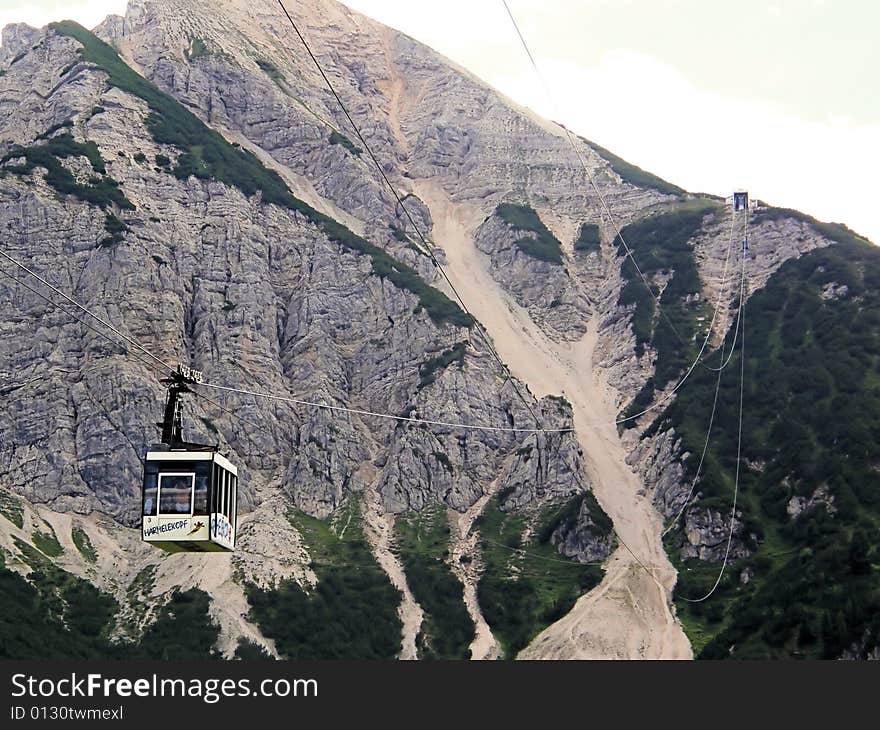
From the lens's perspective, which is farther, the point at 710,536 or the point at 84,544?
the point at 710,536

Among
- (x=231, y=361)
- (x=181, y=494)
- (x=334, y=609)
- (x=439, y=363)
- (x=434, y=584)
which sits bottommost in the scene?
(x=181, y=494)

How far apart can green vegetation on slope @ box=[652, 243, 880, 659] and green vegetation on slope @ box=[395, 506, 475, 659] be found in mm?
24830

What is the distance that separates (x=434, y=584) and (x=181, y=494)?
89.9 metres

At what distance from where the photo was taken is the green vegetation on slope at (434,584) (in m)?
137

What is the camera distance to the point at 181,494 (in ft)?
194

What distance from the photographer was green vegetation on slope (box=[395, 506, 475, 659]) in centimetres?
13712

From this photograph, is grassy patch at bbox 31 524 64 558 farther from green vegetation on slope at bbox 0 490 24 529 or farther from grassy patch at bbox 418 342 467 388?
grassy patch at bbox 418 342 467 388

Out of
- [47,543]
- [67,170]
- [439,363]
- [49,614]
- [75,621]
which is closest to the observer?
[49,614]

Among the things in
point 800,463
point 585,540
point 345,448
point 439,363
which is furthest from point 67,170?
point 800,463

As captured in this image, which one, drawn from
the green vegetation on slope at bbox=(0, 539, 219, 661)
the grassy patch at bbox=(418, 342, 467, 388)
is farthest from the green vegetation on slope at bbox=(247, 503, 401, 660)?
the grassy patch at bbox=(418, 342, 467, 388)

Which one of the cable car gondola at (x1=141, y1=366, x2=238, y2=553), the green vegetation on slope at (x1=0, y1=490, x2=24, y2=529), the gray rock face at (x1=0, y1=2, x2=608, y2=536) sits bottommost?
the cable car gondola at (x1=141, y1=366, x2=238, y2=553)

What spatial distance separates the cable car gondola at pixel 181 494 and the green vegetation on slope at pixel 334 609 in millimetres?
74163

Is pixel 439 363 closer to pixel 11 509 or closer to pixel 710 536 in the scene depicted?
pixel 710 536

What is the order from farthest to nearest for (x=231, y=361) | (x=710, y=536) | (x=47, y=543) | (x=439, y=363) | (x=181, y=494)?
1. (x=439, y=363)
2. (x=231, y=361)
3. (x=710, y=536)
4. (x=47, y=543)
5. (x=181, y=494)
